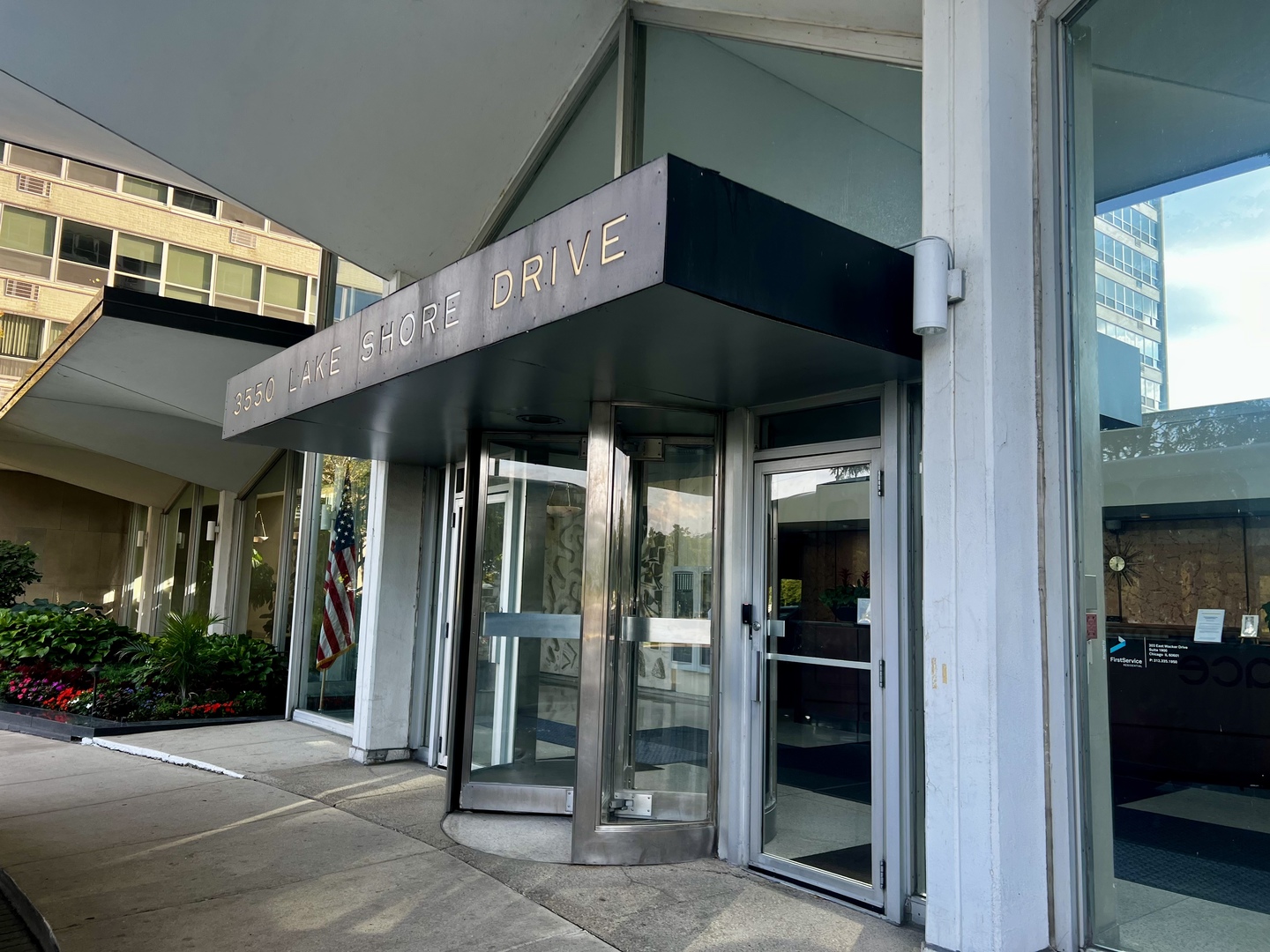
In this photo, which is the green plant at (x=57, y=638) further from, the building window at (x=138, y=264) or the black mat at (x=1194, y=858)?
the black mat at (x=1194, y=858)

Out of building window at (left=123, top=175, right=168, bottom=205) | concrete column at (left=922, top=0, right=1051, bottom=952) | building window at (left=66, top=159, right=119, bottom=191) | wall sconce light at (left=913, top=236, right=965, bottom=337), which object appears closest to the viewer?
concrete column at (left=922, top=0, right=1051, bottom=952)

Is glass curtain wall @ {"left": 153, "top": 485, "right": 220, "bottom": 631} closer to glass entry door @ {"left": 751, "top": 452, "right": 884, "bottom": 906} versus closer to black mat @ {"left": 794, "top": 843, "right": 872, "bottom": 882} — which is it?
glass entry door @ {"left": 751, "top": 452, "right": 884, "bottom": 906}

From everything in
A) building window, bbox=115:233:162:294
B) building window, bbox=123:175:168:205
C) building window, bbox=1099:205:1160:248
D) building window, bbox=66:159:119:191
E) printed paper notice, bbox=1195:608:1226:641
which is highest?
building window, bbox=66:159:119:191

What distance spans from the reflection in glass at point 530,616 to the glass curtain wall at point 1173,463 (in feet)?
11.2

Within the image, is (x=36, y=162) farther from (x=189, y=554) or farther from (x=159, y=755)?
(x=159, y=755)

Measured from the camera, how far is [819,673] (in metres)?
4.93

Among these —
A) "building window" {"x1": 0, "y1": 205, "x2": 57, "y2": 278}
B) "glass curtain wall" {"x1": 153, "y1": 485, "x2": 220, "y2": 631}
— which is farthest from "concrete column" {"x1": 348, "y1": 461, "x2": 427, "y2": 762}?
"building window" {"x1": 0, "y1": 205, "x2": 57, "y2": 278}

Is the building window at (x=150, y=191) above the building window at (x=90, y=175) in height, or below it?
below

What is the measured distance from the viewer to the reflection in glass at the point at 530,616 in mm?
6375

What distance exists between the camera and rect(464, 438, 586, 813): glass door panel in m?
6.36

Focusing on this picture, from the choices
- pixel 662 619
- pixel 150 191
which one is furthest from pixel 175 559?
pixel 662 619

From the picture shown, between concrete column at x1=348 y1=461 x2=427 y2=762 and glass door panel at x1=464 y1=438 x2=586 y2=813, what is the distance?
6.86 ft

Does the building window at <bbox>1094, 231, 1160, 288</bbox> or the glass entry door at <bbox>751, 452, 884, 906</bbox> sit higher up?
the building window at <bbox>1094, 231, 1160, 288</bbox>

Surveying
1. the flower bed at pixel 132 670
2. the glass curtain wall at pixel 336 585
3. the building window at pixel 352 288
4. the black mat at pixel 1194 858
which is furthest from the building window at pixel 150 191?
the black mat at pixel 1194 858
